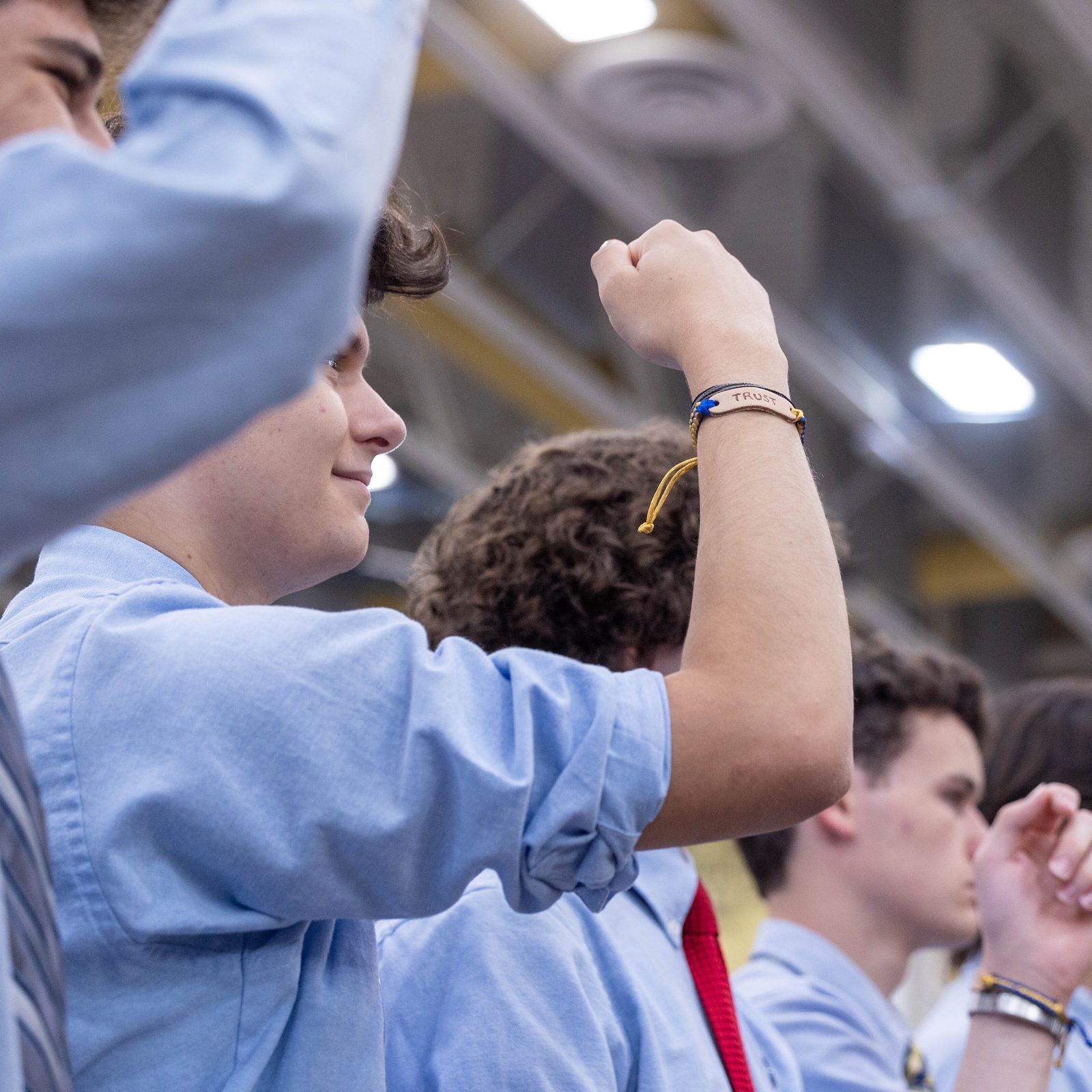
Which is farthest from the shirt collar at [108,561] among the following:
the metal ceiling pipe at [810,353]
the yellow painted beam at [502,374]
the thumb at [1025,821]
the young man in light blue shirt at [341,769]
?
the yellow painted beam at [502,374]

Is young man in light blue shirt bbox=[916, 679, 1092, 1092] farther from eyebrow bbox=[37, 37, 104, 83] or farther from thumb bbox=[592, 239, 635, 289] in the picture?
eyebrow bbox=[37, 37, 104, 83]

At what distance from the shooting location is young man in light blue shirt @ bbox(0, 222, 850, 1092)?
79 cm

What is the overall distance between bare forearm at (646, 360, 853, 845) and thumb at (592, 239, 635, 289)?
19 centimetres

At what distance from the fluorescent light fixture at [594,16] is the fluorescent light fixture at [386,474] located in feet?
9.08

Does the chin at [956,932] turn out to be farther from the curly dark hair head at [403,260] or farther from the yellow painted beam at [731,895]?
the curly dark hair head at [403,260]

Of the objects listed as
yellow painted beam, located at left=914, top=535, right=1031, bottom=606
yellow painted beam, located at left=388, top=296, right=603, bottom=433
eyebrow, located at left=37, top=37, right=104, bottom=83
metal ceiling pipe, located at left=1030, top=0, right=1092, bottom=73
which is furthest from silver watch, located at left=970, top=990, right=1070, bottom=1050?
yellow painted beam, located at left=914, top=535, right=1031, bottom=606

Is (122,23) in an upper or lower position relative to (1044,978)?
upper

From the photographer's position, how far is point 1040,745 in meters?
2.55

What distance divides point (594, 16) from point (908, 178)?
1.02m

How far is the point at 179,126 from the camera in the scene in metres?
0.60

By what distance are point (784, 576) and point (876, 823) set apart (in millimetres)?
1494

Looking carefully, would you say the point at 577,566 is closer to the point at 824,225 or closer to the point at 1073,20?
the point at 1073,20

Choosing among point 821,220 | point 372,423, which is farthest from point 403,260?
point 821,220

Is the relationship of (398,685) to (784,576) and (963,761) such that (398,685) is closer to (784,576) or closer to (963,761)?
(784,576)
